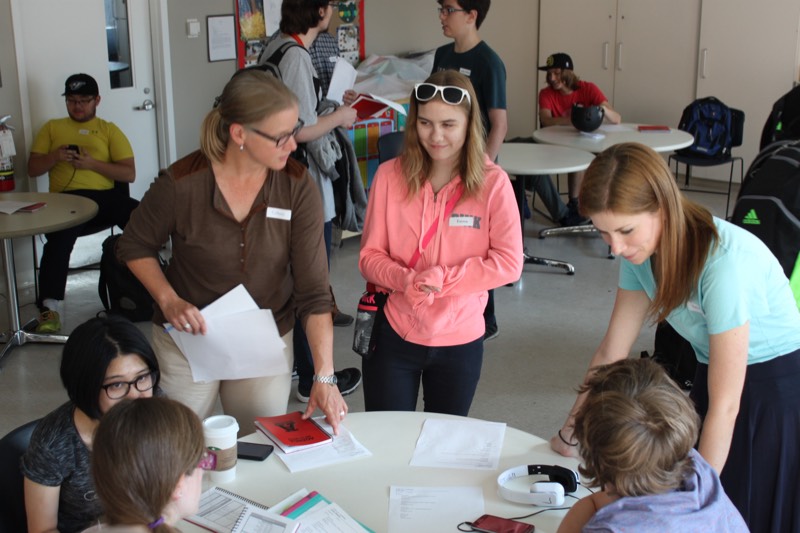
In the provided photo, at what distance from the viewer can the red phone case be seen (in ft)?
5.96

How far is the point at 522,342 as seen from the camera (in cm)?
465

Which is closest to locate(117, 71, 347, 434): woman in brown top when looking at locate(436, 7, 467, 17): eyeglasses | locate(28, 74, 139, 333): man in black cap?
locate(436, 7, 467, 17): eyeglasses

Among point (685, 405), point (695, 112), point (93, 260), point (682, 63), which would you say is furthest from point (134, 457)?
point (682, 63)

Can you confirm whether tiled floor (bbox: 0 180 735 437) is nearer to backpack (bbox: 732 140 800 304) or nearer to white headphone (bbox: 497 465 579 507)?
backpack (bbox: 732 140 800 304)

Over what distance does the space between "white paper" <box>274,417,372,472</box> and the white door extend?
3782mm

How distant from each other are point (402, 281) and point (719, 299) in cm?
90

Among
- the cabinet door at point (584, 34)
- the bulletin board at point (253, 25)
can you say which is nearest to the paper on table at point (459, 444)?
the bulletin board at point (253, 25)

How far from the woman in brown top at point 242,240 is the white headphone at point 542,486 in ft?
1.59

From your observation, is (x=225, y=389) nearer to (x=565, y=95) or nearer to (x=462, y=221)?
(x=462, y=221)

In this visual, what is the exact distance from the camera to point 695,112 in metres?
A: 6.91

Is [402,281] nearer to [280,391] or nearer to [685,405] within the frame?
[280,391]

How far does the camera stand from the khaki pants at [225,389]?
243 cm

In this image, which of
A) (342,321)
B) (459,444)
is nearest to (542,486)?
(459,444)

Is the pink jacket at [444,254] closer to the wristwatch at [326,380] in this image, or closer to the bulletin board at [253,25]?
the wristwatch at [326,380]
